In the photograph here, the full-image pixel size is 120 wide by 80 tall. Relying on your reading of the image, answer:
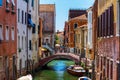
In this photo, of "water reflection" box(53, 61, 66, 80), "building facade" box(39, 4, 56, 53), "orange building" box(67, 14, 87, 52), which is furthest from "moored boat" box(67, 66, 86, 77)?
"building facade" box(39, 4, 56, 53)

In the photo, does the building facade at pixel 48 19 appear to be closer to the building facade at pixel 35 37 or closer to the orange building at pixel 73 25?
the orange building at pixel 73 25

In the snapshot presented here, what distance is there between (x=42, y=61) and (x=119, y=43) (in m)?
29.4

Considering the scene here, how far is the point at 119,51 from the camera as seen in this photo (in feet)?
56.3

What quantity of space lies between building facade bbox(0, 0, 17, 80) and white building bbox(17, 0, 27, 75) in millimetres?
1808

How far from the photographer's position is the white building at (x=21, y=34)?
31266mm

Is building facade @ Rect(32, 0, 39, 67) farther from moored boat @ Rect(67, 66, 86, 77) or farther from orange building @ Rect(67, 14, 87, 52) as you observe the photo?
orange building @ Rect(67, 14, 87, 52)

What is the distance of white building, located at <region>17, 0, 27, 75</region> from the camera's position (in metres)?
31.3

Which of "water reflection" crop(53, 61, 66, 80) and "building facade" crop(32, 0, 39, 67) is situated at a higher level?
"building facade" crop(32, 0, 39, 67)

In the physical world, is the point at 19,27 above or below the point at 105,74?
above

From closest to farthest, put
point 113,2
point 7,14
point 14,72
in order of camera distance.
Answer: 1. point 113,2
2. point 7,14
3. point 14,72

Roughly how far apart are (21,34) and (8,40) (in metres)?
6.57

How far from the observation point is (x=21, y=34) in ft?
108

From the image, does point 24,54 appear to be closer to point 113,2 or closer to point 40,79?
point 40,79

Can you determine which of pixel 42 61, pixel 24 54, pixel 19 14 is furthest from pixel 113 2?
pixel 42 61
